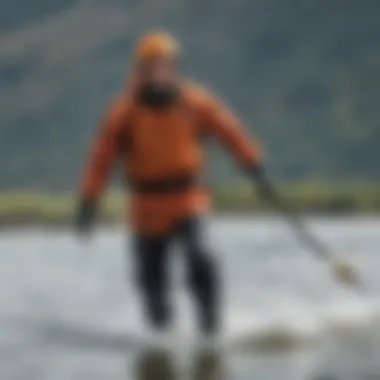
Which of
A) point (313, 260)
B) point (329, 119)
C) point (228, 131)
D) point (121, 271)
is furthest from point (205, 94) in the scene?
point (329, 119)

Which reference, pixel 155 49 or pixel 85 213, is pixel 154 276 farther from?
pixel 155 49

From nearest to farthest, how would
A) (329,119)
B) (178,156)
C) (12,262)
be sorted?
(178,156) → (12,262) → (329,119)

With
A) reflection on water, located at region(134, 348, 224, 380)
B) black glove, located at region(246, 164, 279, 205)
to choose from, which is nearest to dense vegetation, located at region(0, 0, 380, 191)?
black glove, located at region(246, 164, 279, 205)

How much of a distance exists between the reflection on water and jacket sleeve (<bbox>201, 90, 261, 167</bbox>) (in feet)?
2.95

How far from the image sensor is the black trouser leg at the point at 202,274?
6.79m

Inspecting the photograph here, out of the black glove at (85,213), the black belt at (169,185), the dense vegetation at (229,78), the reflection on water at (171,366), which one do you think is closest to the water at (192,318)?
the reflection on water at (171,366)

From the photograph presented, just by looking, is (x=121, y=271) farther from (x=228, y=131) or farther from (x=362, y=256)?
(x=228, y=131)

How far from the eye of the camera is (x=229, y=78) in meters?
34.8

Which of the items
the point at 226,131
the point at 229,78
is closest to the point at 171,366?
the point at 226,131

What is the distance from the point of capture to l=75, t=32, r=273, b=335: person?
671cm

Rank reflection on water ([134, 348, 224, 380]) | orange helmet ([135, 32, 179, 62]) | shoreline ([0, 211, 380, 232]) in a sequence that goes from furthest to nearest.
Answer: shoreline ([0, 211, 380, 232]) < orange helmet ([135, 32, 179, 62]) < reflection on water ([134, 348, 224, 380])

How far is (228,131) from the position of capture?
6789 millimetres

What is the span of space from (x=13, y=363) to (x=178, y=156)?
134 cm

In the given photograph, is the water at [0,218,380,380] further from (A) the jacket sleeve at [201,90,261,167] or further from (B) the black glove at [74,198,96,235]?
(A) the jacket sleeve at [201,90,261,167]
